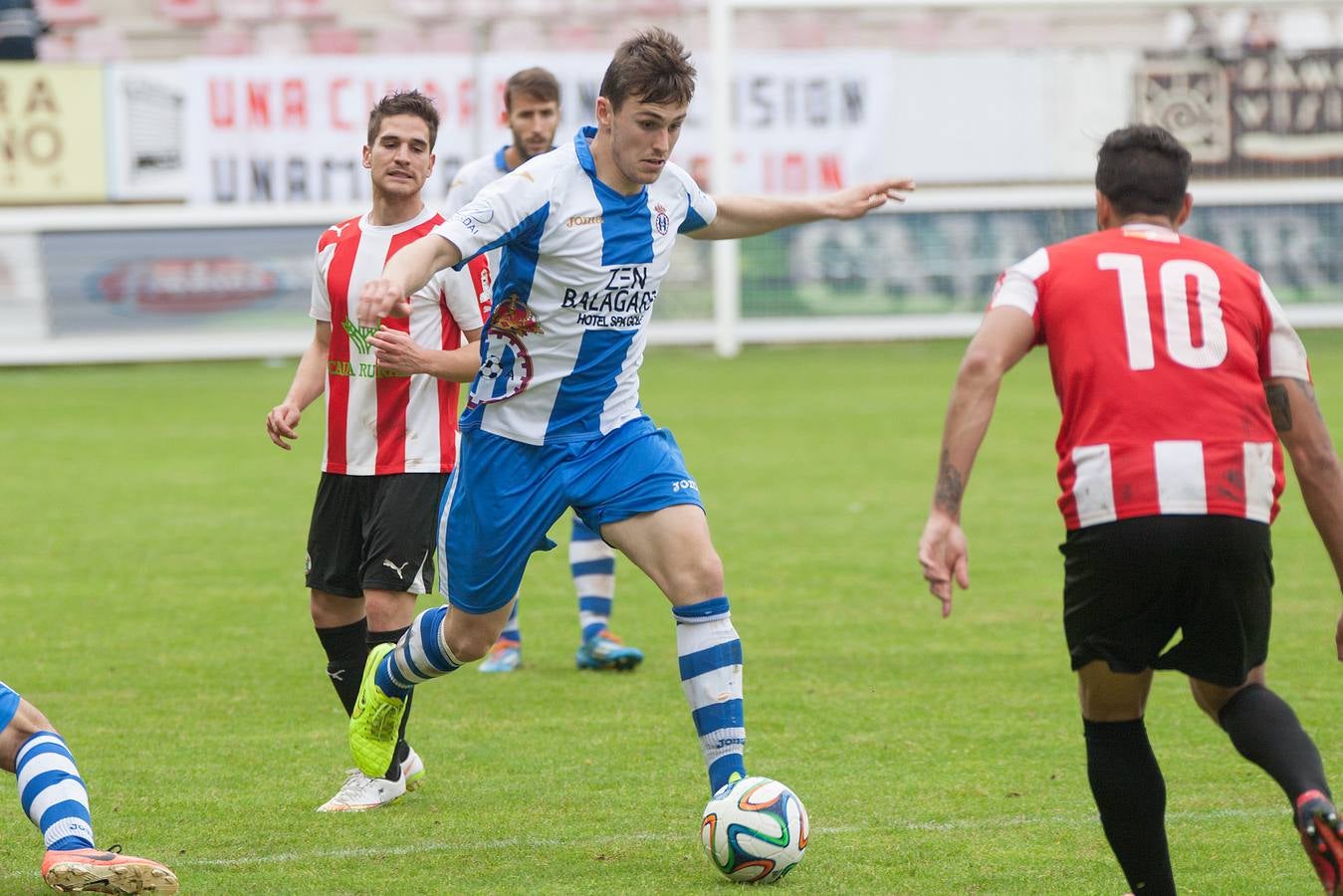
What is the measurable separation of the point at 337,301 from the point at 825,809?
2.20 m

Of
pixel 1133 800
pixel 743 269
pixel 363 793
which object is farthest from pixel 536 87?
pixel 743 269

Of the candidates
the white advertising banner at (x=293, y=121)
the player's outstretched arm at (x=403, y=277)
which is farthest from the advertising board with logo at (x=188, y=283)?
the player's outstretched arm at (x=403, y=277)

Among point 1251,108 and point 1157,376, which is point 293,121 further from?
point 1157,376

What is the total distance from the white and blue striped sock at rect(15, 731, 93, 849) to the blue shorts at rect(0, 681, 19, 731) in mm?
70

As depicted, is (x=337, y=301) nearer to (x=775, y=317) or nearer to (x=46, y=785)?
(x=46, y=785)

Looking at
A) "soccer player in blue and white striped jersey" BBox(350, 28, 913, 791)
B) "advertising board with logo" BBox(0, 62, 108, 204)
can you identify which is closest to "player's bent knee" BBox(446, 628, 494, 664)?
"soccer player in blue and white striped jersey" BBox(350, 28, 913, 791)

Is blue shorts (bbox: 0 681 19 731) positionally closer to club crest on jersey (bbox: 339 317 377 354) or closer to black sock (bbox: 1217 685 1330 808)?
club crest on jersey (bbox: 339 317 377 354)

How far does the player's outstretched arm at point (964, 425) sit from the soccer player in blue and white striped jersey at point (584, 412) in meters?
1.07

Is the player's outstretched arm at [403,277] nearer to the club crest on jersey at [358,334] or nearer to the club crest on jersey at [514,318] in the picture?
the club crest on jersey at [514,318]

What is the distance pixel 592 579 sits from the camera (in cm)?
777

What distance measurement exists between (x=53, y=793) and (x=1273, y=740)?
9.36 feet

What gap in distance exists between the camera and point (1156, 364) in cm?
400

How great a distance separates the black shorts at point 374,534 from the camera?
5.73 meters

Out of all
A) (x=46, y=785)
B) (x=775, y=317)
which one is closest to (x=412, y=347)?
(x=46, y=785)
